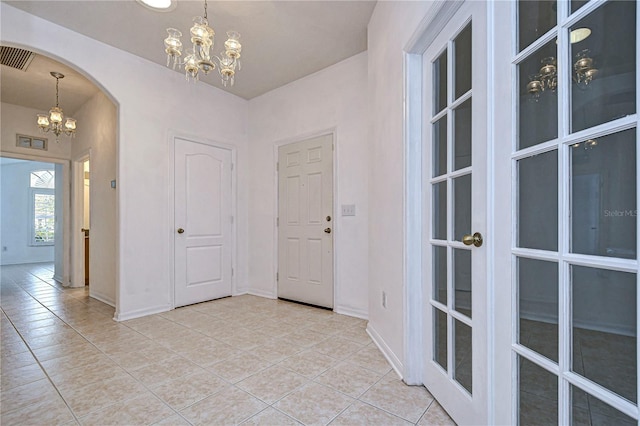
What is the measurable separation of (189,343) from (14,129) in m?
4.72

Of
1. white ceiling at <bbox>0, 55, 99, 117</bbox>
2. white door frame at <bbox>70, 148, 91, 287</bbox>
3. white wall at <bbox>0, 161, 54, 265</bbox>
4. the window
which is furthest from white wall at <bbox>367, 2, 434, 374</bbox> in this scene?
white wall at <bbox>0, 161, 54, 265</bbox>

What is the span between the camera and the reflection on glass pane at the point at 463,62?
1.42 metres

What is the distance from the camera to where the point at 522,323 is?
3.54 feet

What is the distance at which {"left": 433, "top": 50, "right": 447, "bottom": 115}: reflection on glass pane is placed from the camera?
167 centimetres

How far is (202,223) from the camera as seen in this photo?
3.98 m

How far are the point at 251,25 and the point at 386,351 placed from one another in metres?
3.12

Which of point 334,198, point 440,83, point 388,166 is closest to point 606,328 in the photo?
point 440,83

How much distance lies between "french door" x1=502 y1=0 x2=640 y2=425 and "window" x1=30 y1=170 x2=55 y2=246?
11.0m

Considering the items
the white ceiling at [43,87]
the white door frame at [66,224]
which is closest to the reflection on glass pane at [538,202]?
the white ceiling at [43,87]

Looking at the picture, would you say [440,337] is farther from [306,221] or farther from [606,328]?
[306,221]

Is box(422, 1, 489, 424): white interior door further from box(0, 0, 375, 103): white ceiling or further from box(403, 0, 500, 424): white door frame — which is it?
box(0, 0, 375, 103): white ceiling

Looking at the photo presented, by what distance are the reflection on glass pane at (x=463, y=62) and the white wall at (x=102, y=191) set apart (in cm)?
406

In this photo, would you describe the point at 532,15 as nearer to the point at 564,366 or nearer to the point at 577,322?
the point at 577,322

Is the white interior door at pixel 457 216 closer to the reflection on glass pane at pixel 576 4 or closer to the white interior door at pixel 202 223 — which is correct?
the reflection on glass pane at pixel 576 4
